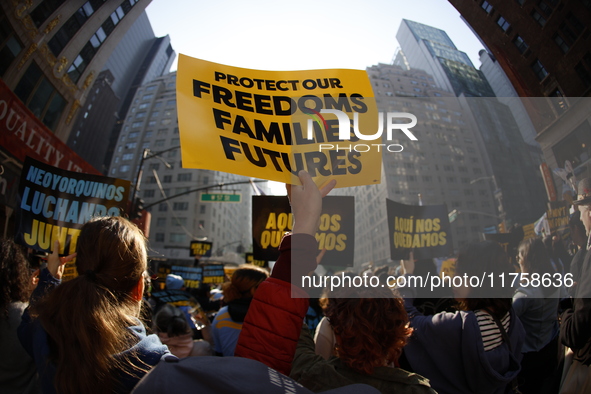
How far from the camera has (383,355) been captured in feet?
6.11

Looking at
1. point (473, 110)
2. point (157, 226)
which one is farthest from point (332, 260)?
point (157, 226)

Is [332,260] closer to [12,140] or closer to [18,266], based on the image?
[18,266]

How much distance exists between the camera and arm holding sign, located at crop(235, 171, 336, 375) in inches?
48.6

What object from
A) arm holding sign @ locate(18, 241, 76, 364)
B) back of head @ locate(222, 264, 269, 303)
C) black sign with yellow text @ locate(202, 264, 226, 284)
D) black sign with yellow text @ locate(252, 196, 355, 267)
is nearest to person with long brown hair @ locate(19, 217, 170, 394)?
arm holding sign @ locate(18, 241, 76, 364)

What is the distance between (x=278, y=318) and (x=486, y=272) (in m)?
1.70

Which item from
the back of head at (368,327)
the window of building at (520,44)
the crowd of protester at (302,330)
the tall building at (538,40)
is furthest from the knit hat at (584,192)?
the back of head at (368,327)

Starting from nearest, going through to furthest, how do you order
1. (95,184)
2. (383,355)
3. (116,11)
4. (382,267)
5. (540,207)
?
1. (383,355)
2. (540,207)
3. (116,11)
4. (382,267)
5. (95,184)

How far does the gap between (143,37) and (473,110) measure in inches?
101

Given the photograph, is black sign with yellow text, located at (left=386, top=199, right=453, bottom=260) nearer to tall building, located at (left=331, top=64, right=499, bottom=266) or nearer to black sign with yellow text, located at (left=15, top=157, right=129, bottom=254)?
tall building, located at (left=331, top=64, right=499, bottom=266)

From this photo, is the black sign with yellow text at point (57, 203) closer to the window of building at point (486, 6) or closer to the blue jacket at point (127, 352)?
the blue jacket at point (127, 352)

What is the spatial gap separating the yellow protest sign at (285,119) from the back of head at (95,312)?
2.67 feet

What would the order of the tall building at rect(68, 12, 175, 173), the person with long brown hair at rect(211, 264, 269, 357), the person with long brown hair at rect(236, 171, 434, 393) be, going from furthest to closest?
Result: the person with long brown hair at rect(211, 264, 269, 357) < the tall building at rect(68, 12, 175, 173) < the person with long brown hair at rect(236, 171, 434, 393)

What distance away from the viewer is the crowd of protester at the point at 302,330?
45.7 inches

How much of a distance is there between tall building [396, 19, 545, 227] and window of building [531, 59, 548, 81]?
0.88 feet
